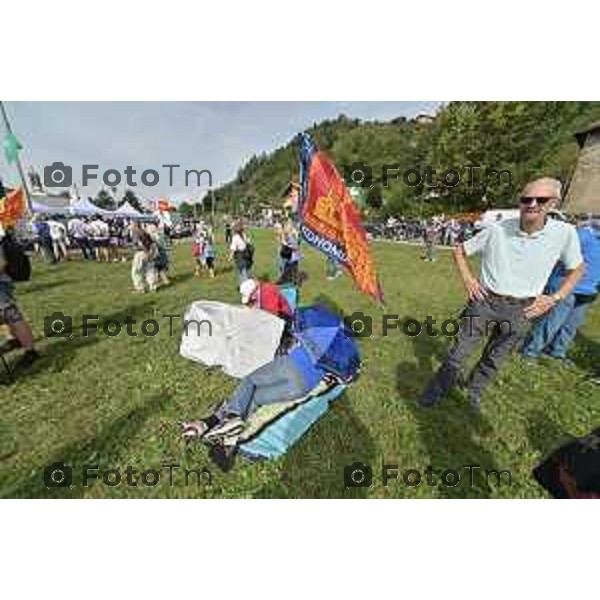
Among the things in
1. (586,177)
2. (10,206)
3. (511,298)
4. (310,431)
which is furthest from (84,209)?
(586,177)

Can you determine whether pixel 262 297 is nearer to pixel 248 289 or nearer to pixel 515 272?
pixel 248 289

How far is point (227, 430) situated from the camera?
357 cm

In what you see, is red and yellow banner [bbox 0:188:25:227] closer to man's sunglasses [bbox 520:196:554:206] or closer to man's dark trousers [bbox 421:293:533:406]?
man's dark trousers [bbox 421:293:533:406]

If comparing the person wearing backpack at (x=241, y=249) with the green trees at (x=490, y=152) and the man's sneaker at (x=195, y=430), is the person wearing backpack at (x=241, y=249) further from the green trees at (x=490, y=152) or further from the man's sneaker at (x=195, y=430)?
the green trees at (x=490, y=152)

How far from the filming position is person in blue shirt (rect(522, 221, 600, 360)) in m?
5.45

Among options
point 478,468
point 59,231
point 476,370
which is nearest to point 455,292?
point 476,370

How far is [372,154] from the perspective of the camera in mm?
70125

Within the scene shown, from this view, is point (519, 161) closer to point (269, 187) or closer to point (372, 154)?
point (372, 154)

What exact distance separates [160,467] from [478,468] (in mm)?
2729

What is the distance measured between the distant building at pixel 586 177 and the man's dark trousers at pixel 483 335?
42625 mm

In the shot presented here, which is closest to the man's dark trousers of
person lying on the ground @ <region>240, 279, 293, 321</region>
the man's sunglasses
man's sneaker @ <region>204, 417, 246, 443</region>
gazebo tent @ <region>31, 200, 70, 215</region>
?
the man's sunglasses

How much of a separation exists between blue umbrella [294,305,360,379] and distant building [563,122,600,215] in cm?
4291

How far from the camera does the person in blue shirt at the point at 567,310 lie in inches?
215

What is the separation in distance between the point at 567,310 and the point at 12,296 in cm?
746
